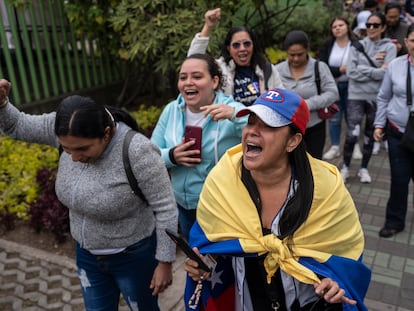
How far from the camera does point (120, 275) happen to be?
99.5 inches

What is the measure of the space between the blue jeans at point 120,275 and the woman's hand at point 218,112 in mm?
838

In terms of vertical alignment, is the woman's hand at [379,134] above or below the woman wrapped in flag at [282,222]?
below

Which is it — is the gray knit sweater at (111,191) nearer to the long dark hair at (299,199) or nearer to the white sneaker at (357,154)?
the long dark hair at (299,199)

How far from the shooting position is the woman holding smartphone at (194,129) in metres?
2.83

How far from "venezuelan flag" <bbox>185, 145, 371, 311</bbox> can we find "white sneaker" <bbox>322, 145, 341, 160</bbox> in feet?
15.2

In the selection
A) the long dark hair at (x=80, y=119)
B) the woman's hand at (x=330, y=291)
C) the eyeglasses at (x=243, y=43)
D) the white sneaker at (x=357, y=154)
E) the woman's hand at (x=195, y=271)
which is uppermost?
the eyeglasses at (x=243, y=43)

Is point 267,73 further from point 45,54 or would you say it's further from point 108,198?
point 45,54

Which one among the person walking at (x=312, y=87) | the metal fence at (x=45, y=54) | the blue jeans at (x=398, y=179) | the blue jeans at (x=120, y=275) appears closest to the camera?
the blue jeans at (x=120, y=275)

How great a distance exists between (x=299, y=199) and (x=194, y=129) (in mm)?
1124

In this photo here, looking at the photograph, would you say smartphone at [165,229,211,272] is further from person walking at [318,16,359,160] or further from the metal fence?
the metal fence

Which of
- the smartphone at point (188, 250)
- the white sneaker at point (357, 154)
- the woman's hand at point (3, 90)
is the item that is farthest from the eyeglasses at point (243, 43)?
the white sneaker at point (357, 154)

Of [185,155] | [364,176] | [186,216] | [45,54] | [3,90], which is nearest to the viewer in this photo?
[3,90]

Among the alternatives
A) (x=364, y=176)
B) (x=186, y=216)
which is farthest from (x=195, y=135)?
(x=364, y=176)

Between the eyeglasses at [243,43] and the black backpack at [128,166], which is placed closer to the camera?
the black backpack at [128,166]
